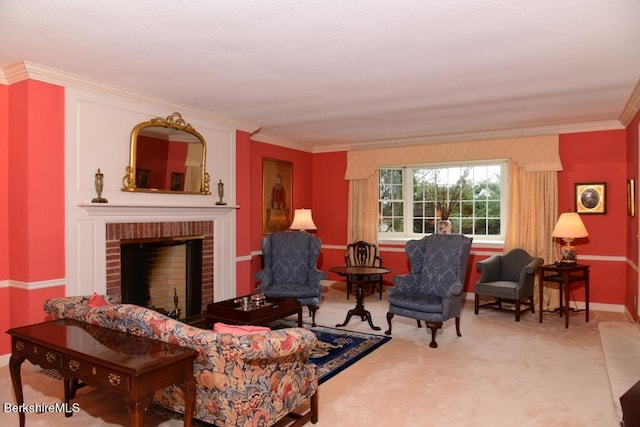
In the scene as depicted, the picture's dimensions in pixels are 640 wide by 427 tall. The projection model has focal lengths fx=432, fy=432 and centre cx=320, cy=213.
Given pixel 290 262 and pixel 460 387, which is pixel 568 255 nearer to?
pixel 460 387

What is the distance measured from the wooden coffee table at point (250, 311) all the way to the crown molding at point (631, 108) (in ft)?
13.4

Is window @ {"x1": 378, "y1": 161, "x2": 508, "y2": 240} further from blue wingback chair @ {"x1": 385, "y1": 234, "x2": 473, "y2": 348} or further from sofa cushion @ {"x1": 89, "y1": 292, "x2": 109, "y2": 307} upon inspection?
sofa cushion @ {"x1": 89, "y1": 292, "x2": 109, "y2": 307}

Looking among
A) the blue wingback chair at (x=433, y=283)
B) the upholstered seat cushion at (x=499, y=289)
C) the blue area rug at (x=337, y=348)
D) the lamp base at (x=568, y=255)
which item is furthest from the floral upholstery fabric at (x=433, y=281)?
the lamp base at (x=568, y=255)

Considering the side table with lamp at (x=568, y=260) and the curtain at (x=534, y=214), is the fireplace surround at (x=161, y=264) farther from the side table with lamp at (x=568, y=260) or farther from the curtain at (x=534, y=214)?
the curtain at (x=534, y=214)

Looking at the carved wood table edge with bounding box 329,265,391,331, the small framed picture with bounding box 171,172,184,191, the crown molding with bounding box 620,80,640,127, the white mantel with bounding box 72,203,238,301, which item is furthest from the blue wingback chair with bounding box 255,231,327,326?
the crown molding with bounding box 620,80,640,127

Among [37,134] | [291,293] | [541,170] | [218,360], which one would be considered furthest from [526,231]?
[37,134]

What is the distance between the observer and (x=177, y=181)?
5.18m

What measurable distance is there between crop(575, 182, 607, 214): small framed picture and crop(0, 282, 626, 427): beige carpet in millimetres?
1808

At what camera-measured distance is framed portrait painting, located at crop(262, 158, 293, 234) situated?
700 cm

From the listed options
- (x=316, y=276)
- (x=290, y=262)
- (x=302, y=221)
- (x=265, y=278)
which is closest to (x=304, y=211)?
(x=302, y=221)

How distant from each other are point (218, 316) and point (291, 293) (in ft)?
4.02

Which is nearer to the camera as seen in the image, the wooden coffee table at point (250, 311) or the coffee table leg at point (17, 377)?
the coffee table leg at point (17, 377)

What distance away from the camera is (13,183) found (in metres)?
3.91

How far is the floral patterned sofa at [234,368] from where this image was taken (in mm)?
2301
